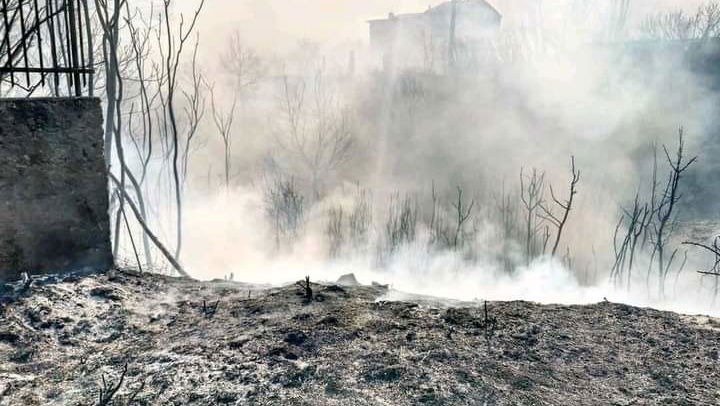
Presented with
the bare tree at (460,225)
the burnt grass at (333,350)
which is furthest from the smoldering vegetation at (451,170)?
the burnt grass at (333,350)

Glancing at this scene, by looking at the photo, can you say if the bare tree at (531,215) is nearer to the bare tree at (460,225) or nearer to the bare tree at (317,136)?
the bare tree at (460,225)

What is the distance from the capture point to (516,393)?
2.30 meters

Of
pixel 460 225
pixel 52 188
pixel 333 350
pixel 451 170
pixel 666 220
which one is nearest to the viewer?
pixel 333 350

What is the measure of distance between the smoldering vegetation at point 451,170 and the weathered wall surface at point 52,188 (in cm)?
476

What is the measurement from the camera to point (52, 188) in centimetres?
337

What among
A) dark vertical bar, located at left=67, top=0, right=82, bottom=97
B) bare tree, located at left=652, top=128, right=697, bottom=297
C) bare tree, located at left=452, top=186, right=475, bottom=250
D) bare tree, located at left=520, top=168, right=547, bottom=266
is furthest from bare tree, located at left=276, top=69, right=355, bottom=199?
dark vertical bar, located at left=67, top=0, right=82, bottom=97

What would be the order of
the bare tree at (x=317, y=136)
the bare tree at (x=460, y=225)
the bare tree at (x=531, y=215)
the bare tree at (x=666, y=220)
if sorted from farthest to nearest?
the bare tree at (x=317, y=136), the bare tree at (x=460, y=225), the bare tree at (x=531, y=215), the bare tree at (x=666, y=220)

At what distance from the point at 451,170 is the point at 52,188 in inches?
787

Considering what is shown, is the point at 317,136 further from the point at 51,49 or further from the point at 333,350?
the point at 333,350

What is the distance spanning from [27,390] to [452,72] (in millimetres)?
27534

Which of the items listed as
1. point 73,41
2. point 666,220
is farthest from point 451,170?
point 73,41

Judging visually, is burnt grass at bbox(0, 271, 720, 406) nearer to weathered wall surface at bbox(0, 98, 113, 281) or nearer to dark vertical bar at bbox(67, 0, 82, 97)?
A: weathered wall surface at bbox(0, 98, 113, 281)

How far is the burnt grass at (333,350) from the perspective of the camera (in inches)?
90.4

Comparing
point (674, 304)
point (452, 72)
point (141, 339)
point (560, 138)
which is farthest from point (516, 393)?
point (452, 72)
